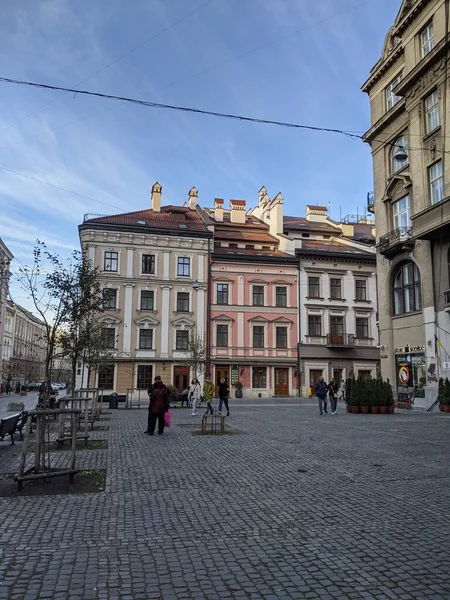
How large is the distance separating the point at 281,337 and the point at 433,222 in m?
21.4

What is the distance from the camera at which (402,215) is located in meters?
31.5

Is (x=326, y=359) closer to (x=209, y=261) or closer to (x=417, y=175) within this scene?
(x=209, y=261)

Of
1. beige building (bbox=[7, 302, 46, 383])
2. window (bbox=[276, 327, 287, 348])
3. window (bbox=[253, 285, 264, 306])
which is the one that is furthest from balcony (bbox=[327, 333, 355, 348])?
beige building (bbox=[7, 302, 46, 383])

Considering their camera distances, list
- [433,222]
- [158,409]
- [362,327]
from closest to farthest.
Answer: [158,409], [433,222], [362,327]

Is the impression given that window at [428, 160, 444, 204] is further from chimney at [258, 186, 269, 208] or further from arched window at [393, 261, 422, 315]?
chimney at [258, 186, 269, 208]

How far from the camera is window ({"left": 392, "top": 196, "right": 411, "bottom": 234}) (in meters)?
30.5

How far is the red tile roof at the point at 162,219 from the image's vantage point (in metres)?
44.1

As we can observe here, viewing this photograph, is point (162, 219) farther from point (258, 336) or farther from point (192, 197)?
point (258, 336)

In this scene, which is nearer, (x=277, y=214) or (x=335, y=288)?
(x=335, y=288)

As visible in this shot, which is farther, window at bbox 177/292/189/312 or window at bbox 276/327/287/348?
window at bbox 276/327/287/348

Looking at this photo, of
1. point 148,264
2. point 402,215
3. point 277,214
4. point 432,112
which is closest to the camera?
point 432,112

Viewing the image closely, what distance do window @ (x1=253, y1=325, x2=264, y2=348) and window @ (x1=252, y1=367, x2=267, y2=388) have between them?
6.94 feet

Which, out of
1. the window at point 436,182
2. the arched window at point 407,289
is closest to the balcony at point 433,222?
the window at point 436,182

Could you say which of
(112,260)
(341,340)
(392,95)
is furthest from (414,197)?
(112,260)
